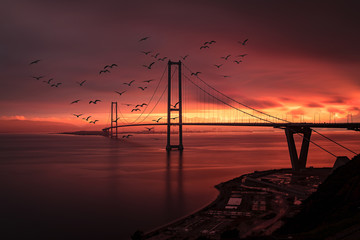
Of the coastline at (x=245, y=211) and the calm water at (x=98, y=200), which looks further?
the calm water at (x=98, y=200)

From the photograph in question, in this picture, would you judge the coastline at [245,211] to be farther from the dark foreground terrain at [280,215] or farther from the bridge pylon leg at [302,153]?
the bridge pylon leg at [302,153]

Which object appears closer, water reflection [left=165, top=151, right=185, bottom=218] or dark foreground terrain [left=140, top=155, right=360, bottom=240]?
dark foreground terrain [left=140, top=155, right=360, bottom=240]

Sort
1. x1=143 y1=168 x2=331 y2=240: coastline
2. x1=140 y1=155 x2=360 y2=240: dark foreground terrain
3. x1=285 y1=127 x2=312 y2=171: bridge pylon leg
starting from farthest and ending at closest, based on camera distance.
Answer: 1. x1=285 y1=127 x2=312 y2=171: bridge pylon leg
2. x1=143 y1=168 x2=331 y2=240: coastline
3. x1=140 y1=155 x2=360 y2=240: dark foreground terrain

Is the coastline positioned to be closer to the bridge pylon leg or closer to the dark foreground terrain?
the dark foreground terrain

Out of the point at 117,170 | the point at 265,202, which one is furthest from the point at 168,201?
the point at 117,170

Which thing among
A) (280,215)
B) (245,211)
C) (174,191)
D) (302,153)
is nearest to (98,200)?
(174,191)

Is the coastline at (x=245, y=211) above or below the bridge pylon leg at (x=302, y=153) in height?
below

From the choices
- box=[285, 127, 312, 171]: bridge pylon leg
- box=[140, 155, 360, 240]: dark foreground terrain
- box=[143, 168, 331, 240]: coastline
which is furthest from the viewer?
box=[285, 127, 312, 171]: bridge pylon leg

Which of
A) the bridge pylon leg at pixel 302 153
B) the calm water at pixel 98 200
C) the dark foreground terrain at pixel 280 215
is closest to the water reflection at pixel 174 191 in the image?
the calm water at pixel 98 200

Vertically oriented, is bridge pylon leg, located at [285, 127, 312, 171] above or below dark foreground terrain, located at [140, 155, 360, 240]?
above

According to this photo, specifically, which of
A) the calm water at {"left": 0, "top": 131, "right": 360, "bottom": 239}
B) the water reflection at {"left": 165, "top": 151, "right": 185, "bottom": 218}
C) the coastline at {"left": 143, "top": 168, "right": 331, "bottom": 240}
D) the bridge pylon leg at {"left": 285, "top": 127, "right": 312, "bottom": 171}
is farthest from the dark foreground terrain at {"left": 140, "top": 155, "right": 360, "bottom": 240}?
the bridge pylon leg at {"left": 285, "top": 127, "right": 312, "bottom": 171}
